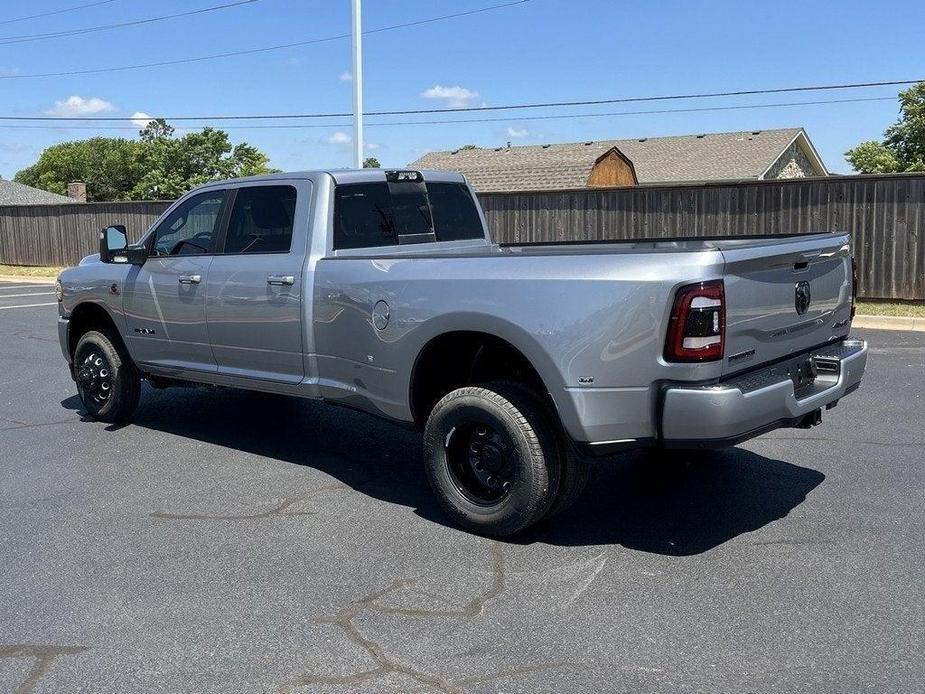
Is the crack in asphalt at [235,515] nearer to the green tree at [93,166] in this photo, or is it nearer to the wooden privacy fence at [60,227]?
the wooden privacy fence at [60,227]

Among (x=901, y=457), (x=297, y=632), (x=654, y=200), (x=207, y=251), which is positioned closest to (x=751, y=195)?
(x=654, y=200)

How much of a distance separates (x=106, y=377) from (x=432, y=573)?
4266 mm

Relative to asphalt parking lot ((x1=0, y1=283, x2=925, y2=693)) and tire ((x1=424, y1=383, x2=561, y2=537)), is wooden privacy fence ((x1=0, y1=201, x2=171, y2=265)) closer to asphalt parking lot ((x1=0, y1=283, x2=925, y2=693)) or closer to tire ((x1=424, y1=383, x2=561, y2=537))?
asphalt parking lot ((x1=0, y1=283, x2=925, y2=693))

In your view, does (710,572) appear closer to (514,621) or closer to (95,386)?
(514,621)

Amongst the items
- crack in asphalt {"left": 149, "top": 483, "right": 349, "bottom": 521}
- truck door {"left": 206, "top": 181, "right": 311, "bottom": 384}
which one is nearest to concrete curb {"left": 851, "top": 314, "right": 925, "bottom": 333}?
truck door {"left": 206, "top": 181, "right": 311, "bottom": 384}

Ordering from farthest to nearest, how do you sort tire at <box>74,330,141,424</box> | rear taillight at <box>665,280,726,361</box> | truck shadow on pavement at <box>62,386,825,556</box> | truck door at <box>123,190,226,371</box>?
1. tire at <box>74,330,141,424</box>
2. truck door at <box>123,190,226,371</box>
3. truck shadow on pavement at <box>62,386,825,556</box>
4. rear taillight at <box>665,280,726,361</box>

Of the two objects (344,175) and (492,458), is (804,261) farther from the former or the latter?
(344,175)

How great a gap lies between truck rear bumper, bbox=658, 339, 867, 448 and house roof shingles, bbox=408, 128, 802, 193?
32.6 metres

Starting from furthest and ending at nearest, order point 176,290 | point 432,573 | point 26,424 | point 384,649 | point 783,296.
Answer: point 26,424
point 176,290
point 783,296
point 432,573
point 384,649

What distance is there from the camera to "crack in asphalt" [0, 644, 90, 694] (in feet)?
12.0

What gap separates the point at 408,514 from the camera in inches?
215

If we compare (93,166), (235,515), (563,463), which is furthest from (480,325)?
(93,166)

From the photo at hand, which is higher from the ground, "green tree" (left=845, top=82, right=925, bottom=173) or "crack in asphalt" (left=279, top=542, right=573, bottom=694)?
"green tree" (left=845, top=82, right=925, bottom=173)

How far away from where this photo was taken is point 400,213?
6.57 m
